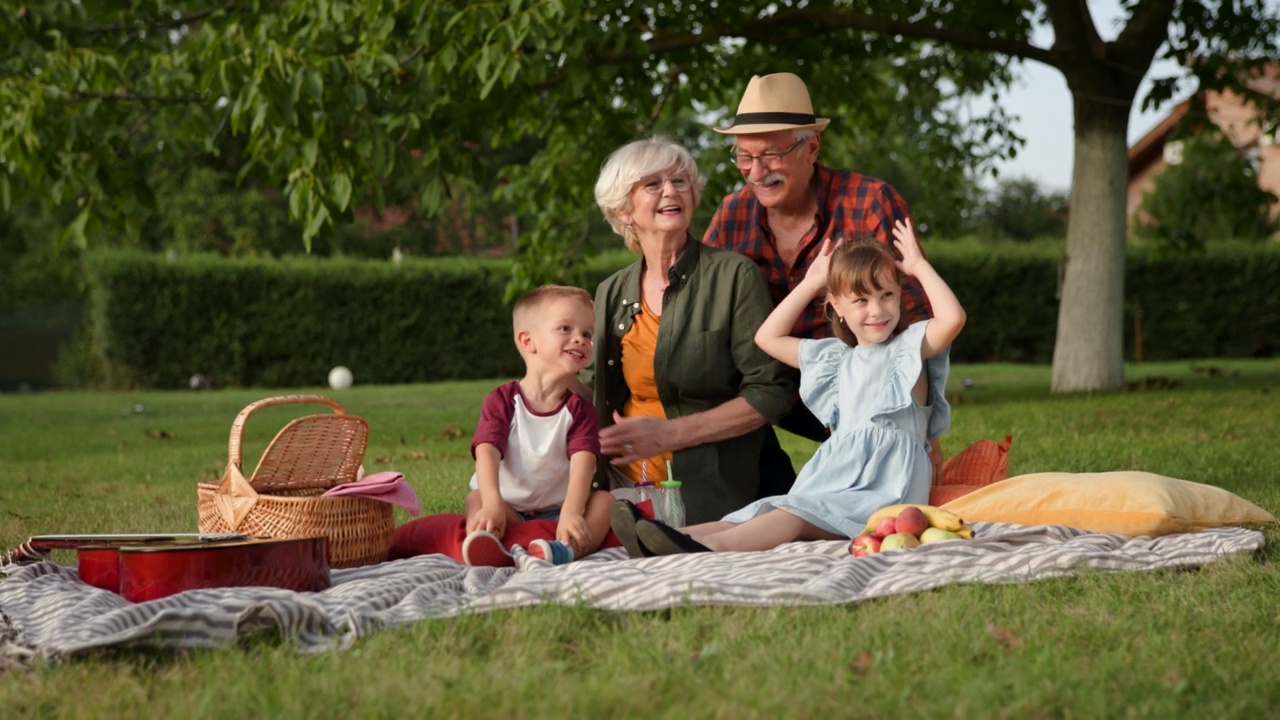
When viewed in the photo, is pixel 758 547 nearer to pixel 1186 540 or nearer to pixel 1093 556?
pixel 1093 556

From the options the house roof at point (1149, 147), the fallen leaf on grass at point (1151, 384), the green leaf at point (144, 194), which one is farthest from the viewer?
the house roof at point (1149, 147)

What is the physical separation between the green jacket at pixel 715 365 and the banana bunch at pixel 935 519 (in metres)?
0.62

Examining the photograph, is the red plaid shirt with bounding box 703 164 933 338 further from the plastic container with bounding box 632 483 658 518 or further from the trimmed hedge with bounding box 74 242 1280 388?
the trimmed hedge with bounding box 74 242 1280 388

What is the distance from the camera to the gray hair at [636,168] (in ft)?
15.3

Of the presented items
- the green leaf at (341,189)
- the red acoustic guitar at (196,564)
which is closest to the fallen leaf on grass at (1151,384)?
the green leaf at (341,189)

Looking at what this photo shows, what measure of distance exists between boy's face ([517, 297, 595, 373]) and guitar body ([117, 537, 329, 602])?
46.4 inches

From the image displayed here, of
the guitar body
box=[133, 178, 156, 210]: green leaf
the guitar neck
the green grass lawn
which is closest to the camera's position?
the green grass lawn

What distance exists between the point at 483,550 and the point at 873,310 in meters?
1.61

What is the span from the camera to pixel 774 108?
16.8ft

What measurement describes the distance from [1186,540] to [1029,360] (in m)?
17.1

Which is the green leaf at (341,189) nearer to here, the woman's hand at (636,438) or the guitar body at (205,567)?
the woman's hand at (636,438)

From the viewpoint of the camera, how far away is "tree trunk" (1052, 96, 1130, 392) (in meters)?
11.2

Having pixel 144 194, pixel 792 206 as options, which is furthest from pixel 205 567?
pixel 144 194

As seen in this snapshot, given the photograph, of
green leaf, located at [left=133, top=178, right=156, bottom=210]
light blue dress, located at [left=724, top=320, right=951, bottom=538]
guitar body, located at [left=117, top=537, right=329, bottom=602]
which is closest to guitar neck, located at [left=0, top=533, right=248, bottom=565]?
guitar body, located at [left=117, top=537, right=329, bottom=602]
